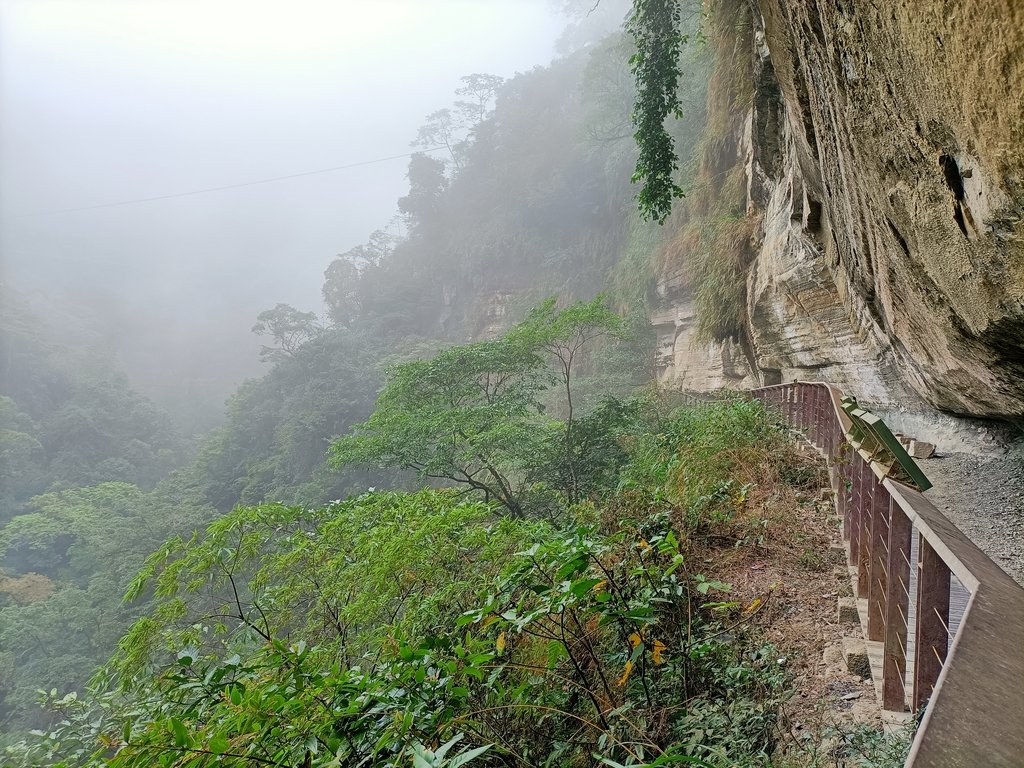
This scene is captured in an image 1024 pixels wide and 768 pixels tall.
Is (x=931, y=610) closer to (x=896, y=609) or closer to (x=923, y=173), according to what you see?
(x=896, y=609)

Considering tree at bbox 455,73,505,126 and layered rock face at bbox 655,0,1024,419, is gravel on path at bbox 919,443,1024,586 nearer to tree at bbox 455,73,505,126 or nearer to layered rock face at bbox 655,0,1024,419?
layered rock face at bbox 655,0,1024,419

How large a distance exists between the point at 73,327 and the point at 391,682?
7277 centimetres

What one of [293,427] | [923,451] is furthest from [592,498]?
[293,427]

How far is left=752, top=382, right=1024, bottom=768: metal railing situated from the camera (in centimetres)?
69

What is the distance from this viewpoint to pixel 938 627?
1.41 meters

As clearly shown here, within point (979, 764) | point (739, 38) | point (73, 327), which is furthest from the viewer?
point (73, 327)

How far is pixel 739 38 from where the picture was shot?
7234mm

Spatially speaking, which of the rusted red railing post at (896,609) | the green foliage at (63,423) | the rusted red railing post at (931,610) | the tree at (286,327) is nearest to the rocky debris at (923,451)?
the rusted red railing post at (896,609)

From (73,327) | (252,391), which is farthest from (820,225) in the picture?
→ (73,327)

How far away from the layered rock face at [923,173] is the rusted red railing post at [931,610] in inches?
48.9

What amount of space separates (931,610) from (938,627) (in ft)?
0.20

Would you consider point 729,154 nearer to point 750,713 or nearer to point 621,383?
point 621,383

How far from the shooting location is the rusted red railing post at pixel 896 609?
1.78 metres

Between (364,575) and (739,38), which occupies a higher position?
(739,38)
